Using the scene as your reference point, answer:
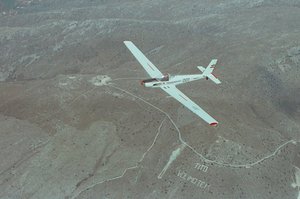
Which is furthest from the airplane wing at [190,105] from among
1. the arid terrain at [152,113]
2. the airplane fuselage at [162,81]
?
the arid terrain at [152,113]

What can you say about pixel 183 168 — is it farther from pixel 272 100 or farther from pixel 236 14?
pixel 236 14

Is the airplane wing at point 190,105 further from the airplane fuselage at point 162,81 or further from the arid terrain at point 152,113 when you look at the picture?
the arid terrain at point 152,113

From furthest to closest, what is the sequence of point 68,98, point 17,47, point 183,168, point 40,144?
point 17,47
point 68,98
point 40,144
point 183,168

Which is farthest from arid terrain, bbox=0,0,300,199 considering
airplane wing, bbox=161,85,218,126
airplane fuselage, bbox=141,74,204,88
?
airplane wing, bbox=161,85,218,126

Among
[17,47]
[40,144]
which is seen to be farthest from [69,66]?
[40,144]

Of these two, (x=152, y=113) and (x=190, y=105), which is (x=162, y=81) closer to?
(x=152, y=113)

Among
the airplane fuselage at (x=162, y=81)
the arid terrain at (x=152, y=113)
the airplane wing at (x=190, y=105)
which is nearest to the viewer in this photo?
the arid terrain at (x=152, y=113)
